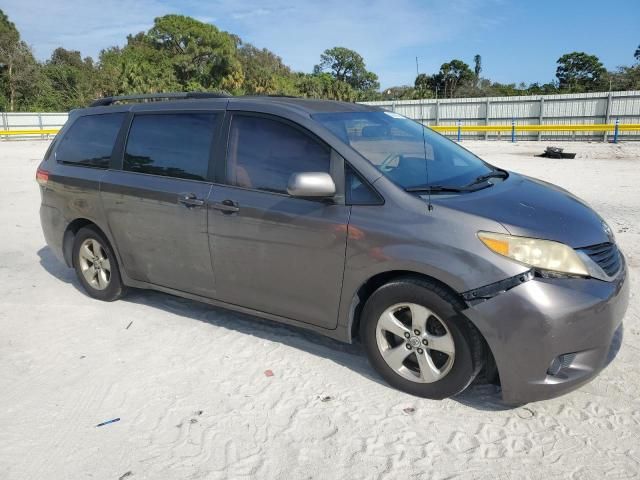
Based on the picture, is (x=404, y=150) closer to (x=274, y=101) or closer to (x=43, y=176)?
(x=274, y=101)

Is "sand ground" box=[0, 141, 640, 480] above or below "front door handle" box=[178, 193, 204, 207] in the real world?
below

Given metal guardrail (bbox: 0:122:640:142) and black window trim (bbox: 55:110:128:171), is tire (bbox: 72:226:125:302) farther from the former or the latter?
metal guardrail (bbox: 0:122:640:142)

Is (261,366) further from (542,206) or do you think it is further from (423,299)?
(542,206)

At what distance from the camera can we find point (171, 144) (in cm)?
420

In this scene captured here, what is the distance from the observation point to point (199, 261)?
4.01 meters

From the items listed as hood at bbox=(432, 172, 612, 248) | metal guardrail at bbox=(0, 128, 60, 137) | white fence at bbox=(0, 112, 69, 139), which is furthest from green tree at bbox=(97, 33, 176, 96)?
hood at bbox=(432, 172, 612, 248)

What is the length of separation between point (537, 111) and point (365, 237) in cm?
2734

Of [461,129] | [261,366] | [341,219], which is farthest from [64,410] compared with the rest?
[461,129]

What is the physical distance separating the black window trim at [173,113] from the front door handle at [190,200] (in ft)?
0.40

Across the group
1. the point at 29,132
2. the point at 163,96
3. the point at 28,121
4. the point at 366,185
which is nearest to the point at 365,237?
the point at 366,185

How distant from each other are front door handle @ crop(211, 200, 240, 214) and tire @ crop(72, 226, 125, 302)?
4.92ft

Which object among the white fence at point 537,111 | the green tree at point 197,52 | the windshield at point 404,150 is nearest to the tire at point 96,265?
the windshield at point 404,150

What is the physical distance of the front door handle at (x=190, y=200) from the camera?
3879 millimetres

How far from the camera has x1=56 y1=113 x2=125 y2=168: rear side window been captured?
4.68 metres
